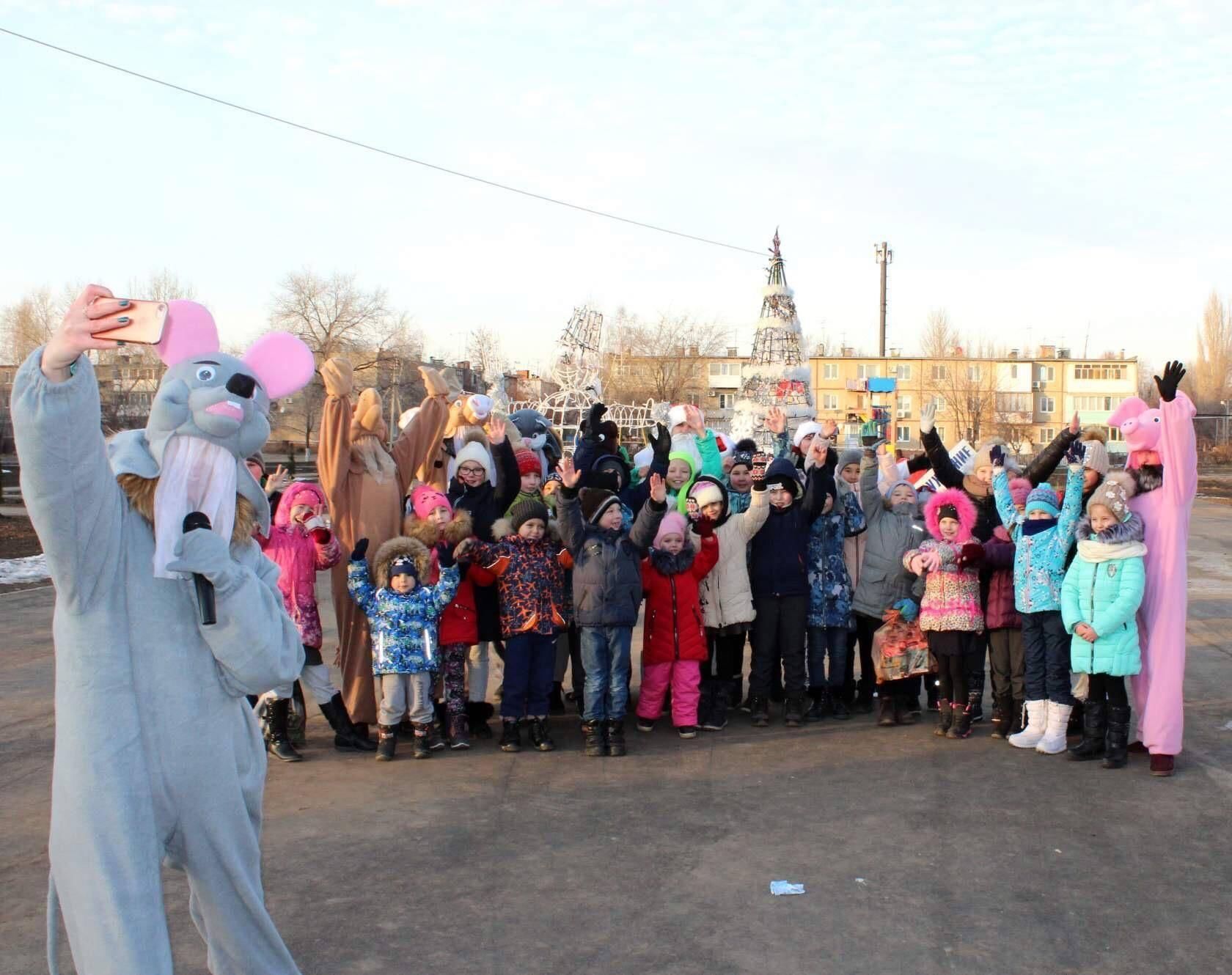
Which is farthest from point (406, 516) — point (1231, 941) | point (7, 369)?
point (7, 369)

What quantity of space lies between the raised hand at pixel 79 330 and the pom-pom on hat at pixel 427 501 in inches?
148

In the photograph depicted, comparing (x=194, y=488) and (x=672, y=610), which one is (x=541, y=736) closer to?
(x=672, y=610)

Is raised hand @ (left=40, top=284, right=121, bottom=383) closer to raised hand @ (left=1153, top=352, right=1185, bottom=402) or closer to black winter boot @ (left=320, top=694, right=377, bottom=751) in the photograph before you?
→ black winter boot @ (left=320, top=694, right=377, bottom=751)

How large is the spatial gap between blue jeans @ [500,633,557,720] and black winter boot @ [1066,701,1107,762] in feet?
9.96

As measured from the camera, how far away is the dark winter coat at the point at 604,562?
6.39 metres

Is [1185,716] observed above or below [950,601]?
below

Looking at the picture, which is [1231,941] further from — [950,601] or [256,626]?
[256,626]

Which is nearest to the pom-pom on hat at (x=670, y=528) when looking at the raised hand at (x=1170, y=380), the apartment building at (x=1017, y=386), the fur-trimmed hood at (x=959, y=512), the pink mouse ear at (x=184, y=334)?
the fur-trimmed hood at (x=959, y=512)

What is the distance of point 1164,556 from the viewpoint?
602 centimetres

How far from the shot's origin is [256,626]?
2.91 metres

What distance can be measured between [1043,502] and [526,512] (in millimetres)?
3114

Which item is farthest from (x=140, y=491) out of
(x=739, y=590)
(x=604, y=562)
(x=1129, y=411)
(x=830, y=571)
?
(x=1129, y=411)

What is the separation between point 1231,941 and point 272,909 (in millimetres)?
3594

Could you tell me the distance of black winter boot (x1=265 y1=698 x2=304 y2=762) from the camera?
627 cm
